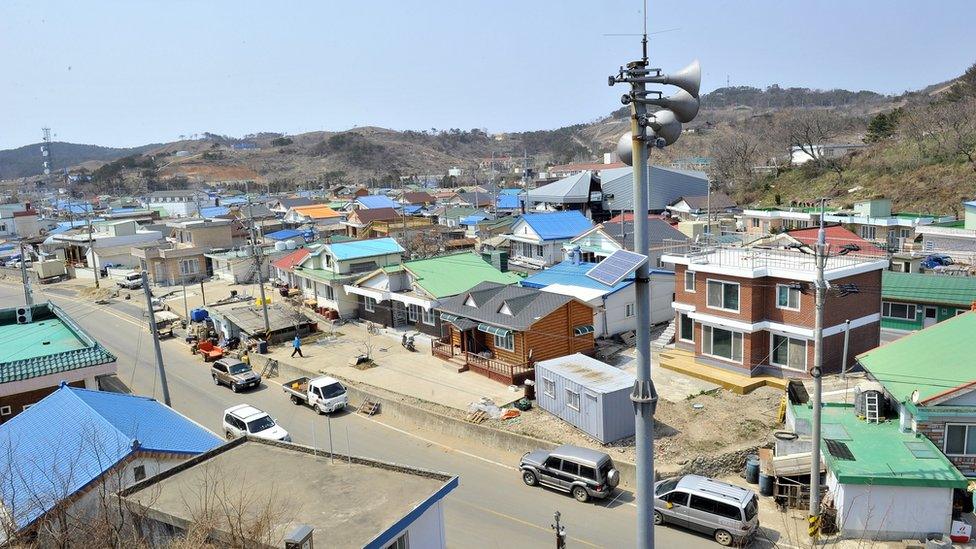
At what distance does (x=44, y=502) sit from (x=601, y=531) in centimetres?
1159

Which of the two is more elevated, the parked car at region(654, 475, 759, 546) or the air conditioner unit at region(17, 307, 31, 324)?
the air conditioner unit at region(17, 307, 31, 324)

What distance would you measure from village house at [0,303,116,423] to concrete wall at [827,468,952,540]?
65.7 feet

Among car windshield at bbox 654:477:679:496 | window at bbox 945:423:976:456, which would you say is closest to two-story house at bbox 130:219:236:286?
car windshield at bbox 654:477:679:496

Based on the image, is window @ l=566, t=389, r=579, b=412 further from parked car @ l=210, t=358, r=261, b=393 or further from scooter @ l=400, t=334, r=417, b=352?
parked car @ l=210, t=358, r=261, b=393

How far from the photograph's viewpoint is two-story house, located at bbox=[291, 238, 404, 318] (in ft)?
124

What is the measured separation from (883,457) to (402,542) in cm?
1196

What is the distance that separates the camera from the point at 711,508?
1465 cm

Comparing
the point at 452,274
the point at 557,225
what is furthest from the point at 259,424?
the point at 557,225

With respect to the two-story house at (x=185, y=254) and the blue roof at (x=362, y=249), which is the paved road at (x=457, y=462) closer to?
the blue roof at (x=362, y=249)

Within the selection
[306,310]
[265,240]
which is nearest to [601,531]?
[306,310]

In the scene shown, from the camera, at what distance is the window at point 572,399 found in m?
20.4

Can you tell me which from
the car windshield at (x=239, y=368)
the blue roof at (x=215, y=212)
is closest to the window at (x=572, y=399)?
the car windshield at (x=239, y=368)

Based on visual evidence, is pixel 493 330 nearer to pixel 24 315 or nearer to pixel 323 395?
pixel 323 395

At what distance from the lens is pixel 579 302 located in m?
26.8
